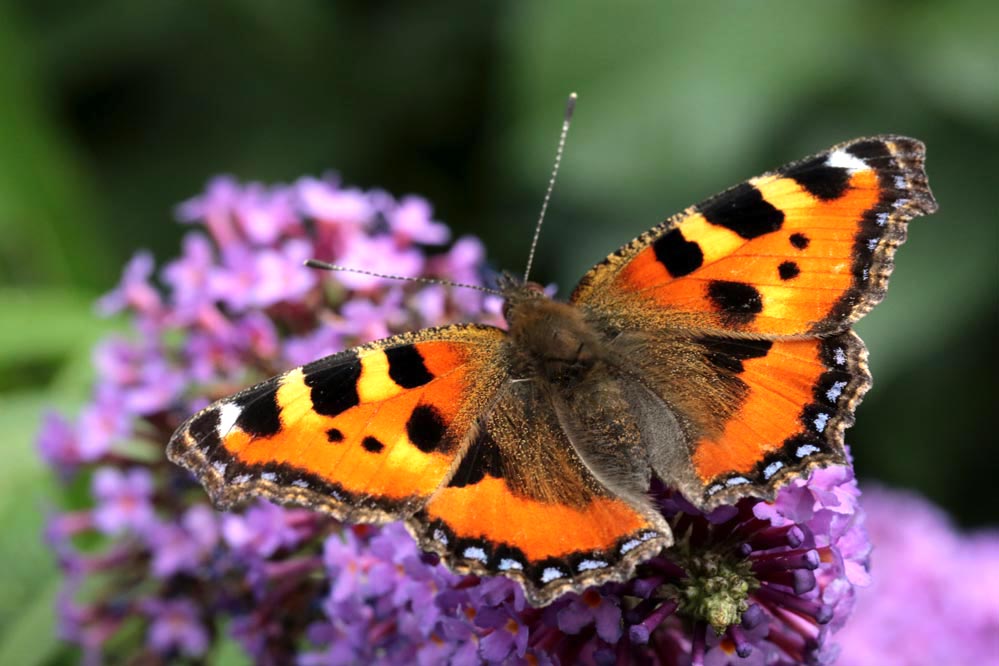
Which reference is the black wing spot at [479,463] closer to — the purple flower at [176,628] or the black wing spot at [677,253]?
the black wing spot at [677,253]

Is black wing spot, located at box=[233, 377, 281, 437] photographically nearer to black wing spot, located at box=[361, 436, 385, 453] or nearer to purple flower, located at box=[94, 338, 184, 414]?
black wing spot, located at box=[361, 436, 385, 453]

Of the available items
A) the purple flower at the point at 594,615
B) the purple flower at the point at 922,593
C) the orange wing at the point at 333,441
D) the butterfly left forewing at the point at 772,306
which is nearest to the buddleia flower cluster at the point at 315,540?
the purple flower at the point at 594,615

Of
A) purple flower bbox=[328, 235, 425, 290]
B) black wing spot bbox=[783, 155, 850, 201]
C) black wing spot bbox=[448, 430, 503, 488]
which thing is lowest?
black wing spot bbox=[448, 430, 503, 488]

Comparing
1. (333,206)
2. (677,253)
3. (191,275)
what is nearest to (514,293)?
(677,253)

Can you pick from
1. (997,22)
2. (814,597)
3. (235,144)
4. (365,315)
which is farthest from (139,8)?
(814,597)

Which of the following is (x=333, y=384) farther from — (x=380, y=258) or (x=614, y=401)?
(x=380, y=258)

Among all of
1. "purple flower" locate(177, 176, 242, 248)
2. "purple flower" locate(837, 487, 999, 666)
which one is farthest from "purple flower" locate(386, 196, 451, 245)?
"purple flower" locate(837, 487, 999, 666)
